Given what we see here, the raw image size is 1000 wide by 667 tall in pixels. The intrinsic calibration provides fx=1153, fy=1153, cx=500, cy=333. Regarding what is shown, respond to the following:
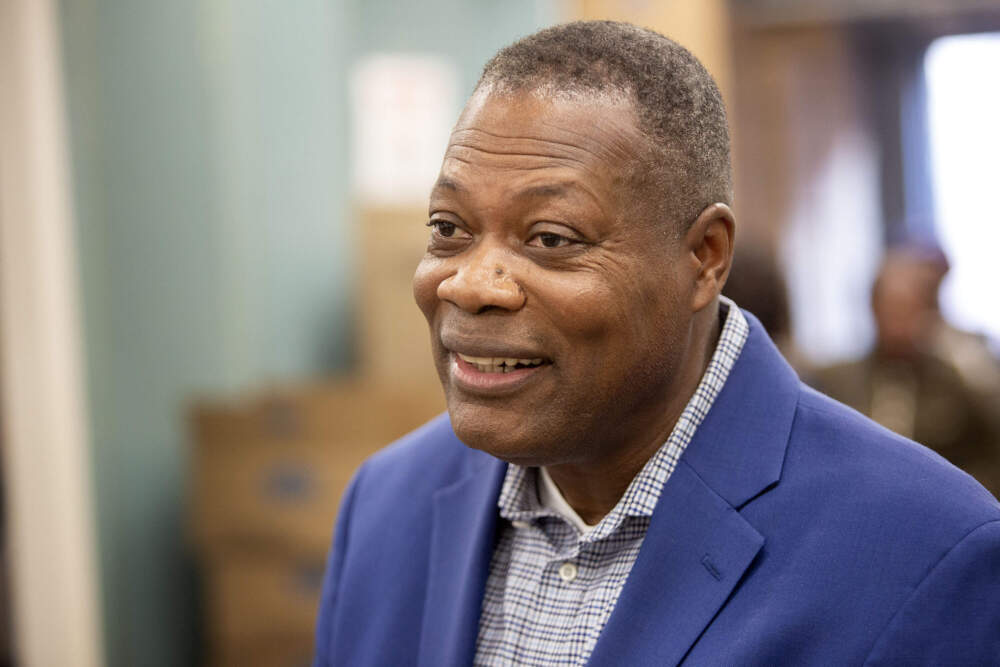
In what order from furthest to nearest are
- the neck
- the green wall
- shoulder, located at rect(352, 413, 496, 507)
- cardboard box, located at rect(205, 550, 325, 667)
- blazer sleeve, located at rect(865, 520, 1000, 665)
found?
the green wall < cardboard box, located at rect(205, 550, 325, 667) < shoulder, located at rect(352, 413, 496, 507) < the neck < blazer sleeve, located at rect(865, 520, 1000, 665)

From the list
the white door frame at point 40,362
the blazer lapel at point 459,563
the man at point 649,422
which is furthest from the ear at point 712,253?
the white door frame at point 40,362

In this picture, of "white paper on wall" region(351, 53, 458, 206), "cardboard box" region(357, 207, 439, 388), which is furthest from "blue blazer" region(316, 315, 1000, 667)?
"white paper on wall" region(351, 53, 458, 206)

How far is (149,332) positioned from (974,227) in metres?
5.43

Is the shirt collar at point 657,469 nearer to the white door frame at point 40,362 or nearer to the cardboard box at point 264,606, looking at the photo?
the cardboard box at point 264,606

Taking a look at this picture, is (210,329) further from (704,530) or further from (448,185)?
(704,530)

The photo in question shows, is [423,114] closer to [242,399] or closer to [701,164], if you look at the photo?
[242,399]

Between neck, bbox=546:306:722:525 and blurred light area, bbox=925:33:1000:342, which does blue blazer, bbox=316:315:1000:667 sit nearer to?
neck, bbox=546:306:722:525

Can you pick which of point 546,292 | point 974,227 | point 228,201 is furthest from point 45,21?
point 974,227

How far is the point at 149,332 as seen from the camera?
3.59 metres

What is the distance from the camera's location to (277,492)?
3.22 metres

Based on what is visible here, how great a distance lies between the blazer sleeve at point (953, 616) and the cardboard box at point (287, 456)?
6.54 feet

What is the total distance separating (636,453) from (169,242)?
267cm

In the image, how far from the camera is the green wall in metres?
3.45

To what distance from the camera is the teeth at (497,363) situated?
1168 mm
